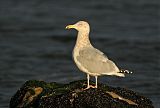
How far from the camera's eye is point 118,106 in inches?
398

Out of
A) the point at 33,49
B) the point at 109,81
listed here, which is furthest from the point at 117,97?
the point at 33,49

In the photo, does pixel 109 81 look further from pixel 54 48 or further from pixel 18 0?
pixel 18 0

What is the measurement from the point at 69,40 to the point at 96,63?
11.6 m

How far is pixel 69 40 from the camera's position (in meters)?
22.0

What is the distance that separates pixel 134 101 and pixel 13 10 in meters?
16.6

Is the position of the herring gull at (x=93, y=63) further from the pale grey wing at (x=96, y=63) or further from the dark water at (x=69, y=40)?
the dark water at (x=69, y=40)

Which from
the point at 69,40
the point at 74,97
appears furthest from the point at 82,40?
the point at 69,40

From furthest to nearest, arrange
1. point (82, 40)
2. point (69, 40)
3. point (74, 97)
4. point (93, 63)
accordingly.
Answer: point (69, 40), point (82, 40), point (93, 63), point (74, 97)

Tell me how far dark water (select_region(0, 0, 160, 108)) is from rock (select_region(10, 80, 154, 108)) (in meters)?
2.35

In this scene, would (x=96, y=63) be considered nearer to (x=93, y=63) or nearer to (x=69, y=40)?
(x=93, y=63)

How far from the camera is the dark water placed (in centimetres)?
1680

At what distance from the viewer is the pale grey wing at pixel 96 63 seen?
10.4m

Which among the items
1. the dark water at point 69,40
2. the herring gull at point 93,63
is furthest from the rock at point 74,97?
the dark water at point 69,40

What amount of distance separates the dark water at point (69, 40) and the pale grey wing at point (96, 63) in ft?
10.5
